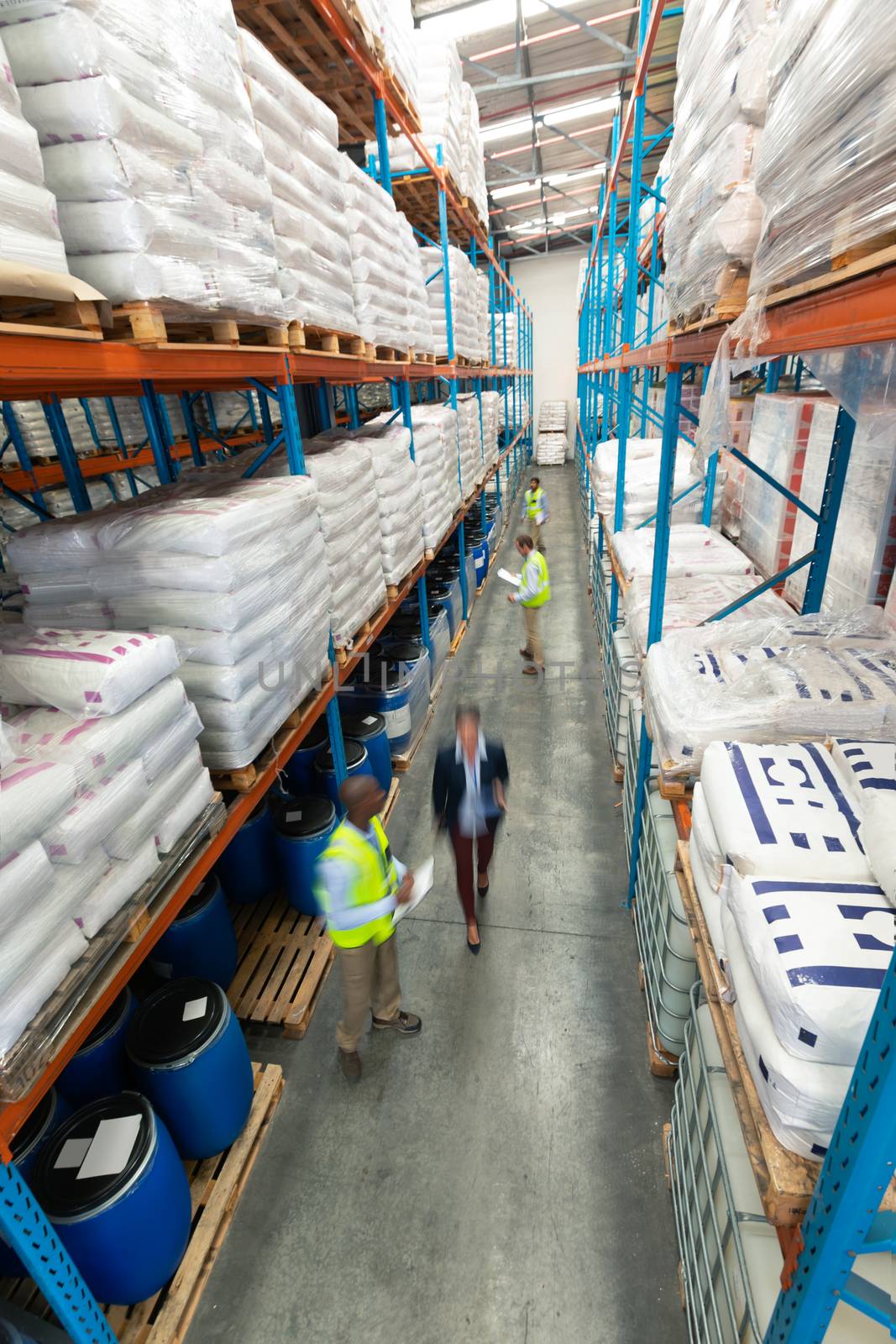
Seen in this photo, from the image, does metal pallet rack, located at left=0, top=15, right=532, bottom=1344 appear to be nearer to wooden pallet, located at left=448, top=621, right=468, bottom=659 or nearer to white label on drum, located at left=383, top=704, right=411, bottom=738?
white label on drum, located at left=383, top=704, right=411, bottom=738

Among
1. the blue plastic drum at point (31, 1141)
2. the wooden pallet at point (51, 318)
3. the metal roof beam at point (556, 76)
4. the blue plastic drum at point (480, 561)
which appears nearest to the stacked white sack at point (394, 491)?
the wooden pallet at point (51, 318)

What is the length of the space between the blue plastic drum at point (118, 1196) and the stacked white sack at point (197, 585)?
1486mm

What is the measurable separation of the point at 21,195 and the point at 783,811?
2.98 meters

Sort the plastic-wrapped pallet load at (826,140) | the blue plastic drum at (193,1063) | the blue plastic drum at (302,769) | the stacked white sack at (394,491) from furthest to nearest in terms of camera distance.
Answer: the stacked white sack at (394,491) → the blue plastic drum at (302,769) → the blue plastic drum at (193,1063) → the plastic-wrapped pallet load at (826,140)

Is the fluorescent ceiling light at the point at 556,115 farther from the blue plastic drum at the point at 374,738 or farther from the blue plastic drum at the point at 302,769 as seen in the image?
the blue plastic drum at the point at 302,769

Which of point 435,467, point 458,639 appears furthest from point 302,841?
point 458,639

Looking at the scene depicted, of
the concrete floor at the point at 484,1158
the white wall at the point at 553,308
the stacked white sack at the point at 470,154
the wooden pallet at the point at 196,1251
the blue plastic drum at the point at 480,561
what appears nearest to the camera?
the wooden pallet at the point at 196,1251

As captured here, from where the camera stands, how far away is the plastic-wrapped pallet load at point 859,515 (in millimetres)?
3473

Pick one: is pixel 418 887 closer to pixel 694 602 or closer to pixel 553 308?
pixel 694 602

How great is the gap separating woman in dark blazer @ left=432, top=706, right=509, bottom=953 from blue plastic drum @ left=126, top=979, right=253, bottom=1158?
1644 millimetres

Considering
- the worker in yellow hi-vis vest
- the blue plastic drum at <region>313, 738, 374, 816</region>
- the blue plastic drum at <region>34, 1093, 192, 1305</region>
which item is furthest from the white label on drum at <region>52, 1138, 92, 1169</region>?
the worker in yellow hi-vis vest

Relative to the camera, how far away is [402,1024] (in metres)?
3.83

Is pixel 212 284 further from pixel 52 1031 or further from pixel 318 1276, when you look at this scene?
pixel 318 1276

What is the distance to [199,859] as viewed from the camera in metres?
2.66
